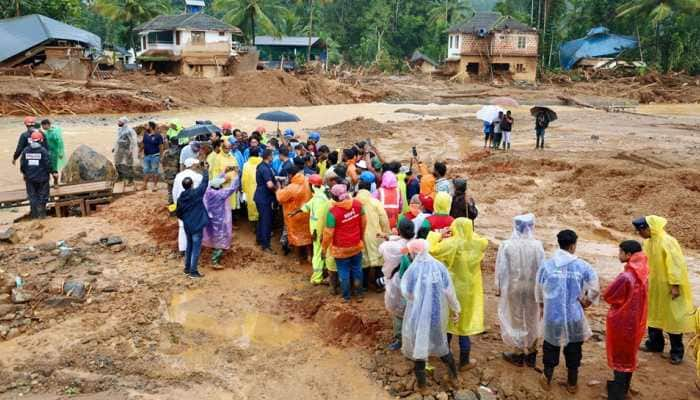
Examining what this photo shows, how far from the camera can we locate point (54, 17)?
42.9 m

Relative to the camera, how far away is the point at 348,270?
7.22 metres

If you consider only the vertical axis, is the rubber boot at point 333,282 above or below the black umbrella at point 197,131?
below

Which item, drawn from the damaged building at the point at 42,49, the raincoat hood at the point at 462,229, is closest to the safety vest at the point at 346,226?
the raincoat hood at the point at 462,229

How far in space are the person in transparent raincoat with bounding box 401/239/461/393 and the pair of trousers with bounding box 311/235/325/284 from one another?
253 centimetres

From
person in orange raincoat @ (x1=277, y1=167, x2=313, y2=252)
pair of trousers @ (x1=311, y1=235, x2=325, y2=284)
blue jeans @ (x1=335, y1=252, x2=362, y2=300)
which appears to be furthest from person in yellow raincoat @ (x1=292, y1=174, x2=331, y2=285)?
blue jeans @ (x1=335, y1=252, x2=362, y2=300)

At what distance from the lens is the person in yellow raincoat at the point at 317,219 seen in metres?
7.62

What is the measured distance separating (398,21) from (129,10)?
92.5 ft

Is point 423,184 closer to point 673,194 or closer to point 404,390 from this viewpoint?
point 404,390

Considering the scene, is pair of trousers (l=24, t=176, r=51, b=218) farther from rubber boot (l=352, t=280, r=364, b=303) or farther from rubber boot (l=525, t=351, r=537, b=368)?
rubber boot (l=525, t=351, r=537, b=368)

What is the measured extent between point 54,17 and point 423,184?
142 feet

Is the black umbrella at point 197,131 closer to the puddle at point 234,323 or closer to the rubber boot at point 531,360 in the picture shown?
the puddle at point 234,323

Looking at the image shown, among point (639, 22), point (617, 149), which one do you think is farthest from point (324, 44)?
point (617, 149)

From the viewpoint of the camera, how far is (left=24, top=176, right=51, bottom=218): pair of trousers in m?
10.4

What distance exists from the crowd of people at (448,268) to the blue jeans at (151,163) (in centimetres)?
396
